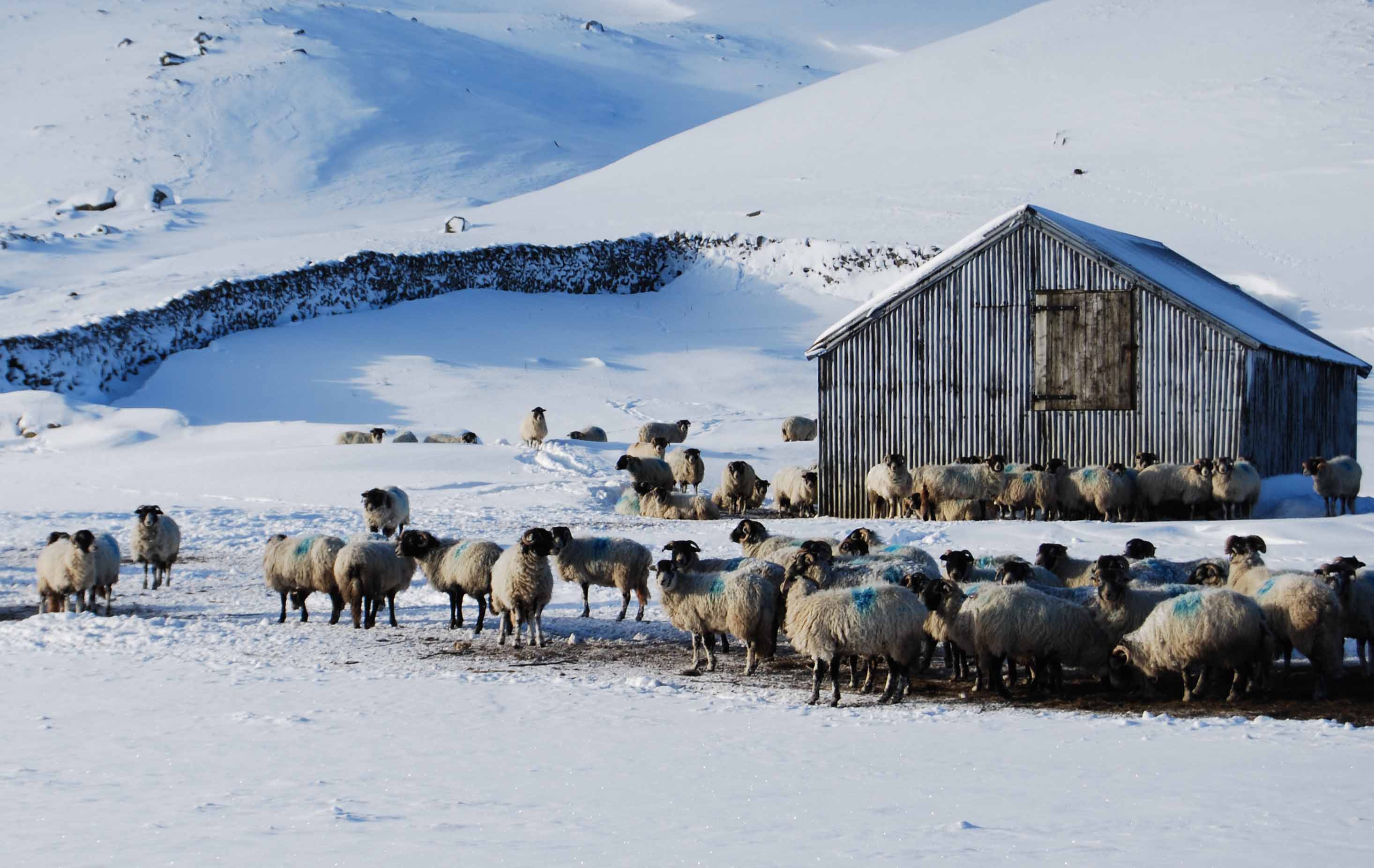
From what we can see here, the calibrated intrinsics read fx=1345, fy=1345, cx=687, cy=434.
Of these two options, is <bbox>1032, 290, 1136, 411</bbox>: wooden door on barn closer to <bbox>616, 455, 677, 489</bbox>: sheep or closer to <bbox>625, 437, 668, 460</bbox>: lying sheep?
<bbox>616, 455, 677, 489</bbox>: sheep

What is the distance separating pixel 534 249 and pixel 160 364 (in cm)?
1608

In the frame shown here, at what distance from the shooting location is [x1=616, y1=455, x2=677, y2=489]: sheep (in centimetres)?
2659

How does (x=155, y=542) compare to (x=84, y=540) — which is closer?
(x=84, y=540)

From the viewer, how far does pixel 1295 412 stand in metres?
25.3

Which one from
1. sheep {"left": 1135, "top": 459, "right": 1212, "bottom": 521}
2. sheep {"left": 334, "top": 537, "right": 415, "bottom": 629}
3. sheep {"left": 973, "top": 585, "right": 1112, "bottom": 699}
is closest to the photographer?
sheep {"left": 973, "top": 585, "right": 1112, "bottom": 699}

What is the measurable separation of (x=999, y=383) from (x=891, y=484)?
2.97 metres

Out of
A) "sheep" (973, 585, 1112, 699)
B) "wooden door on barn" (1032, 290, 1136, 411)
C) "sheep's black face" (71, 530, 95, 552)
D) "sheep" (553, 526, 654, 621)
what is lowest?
"sheep" (973, 585, 1112, 699)

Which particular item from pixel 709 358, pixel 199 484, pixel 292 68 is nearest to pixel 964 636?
pixel 199 484

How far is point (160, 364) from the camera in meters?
42.6

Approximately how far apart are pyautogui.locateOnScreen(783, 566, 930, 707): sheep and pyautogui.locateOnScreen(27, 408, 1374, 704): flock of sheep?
15 mm

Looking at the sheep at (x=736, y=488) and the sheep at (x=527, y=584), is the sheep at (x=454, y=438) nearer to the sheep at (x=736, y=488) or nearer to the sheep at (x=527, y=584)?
the sheep at (x=736, y=488)

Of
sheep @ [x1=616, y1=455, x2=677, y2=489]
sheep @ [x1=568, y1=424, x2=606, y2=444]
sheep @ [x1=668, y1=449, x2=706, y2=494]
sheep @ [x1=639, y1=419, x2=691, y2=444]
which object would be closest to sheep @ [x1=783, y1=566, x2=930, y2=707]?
sheep @ [x1=616, y1=455, x2=677, y2=489]

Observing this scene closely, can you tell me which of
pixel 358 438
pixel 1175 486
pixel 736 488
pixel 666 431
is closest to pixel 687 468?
pixel 736 488

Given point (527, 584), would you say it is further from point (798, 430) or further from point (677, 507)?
point (798, 430)
